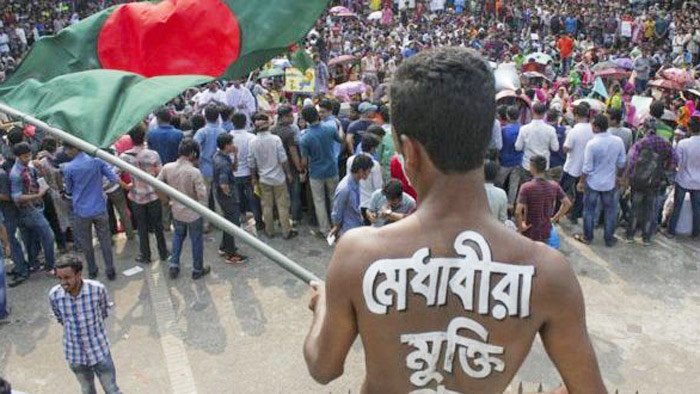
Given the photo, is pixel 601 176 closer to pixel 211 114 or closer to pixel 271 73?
pixel 211 114

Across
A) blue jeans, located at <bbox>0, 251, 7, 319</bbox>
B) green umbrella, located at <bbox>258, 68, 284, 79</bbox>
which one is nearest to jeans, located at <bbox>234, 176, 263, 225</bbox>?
blue jeans, located at <bbox>0, 251, 7, 319</bbox>

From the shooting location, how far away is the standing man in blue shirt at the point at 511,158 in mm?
8398

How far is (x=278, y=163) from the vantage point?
8.18 m

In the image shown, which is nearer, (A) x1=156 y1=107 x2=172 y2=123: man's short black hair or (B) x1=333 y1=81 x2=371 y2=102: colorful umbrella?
(A) x1=156 y1=107 x2=172 y2=123: man's short black hair

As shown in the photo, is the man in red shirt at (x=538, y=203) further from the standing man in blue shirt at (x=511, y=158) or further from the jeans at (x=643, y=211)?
the jeans at (x=643, y=211)

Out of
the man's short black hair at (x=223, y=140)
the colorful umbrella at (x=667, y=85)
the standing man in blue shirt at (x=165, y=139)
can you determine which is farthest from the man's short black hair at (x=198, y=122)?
the colorful umbrella at (x=667, y=85)

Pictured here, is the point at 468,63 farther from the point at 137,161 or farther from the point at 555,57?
the point at 555,57

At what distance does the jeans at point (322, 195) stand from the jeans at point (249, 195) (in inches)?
30.9

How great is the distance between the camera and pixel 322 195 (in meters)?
8.48

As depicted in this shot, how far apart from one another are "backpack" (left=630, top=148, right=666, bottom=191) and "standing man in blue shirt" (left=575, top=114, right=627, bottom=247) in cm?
18

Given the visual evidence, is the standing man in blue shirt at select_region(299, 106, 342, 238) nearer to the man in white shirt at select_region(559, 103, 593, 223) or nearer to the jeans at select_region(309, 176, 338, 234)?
the jeans at select_region(309, 176, 338, 234)

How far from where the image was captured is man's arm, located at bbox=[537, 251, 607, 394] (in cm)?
171

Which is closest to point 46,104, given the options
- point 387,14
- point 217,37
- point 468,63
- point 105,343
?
point 217,37

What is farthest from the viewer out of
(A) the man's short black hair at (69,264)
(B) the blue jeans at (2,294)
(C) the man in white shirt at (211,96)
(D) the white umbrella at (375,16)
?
(D) the white umbrella at (375,16)
